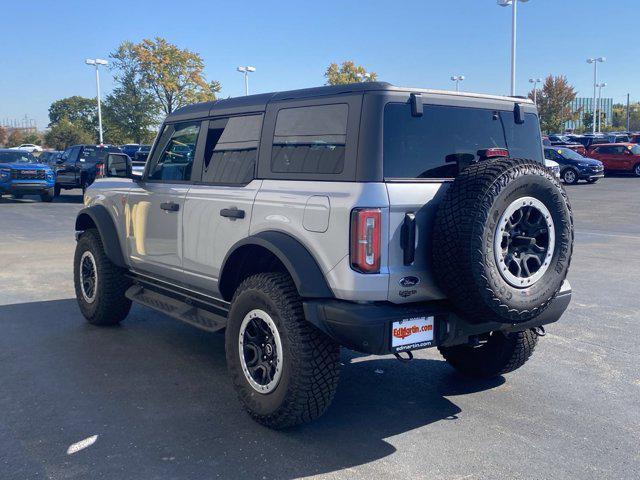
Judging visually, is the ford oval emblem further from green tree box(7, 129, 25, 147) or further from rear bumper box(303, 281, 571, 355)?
green tree box(7, 129, 25, 147)

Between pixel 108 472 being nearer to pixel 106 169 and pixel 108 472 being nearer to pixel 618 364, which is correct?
pixel 106 169

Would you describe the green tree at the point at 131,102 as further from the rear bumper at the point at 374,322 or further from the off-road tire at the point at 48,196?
the rear bumper at the point at 374,322

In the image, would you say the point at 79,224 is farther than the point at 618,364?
Yes

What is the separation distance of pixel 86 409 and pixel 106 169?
2559 mm

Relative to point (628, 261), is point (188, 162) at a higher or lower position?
higher

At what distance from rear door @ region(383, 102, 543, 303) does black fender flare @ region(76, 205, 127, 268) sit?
325cm

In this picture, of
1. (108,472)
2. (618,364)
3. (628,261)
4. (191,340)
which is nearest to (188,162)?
(191,340)

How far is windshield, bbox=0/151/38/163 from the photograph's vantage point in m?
21.4

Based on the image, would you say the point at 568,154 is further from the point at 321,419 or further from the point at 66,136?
the point at 66,136

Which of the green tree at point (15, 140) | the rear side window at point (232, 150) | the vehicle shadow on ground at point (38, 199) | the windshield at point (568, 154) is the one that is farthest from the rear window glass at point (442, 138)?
the green tree at point (15, 140)

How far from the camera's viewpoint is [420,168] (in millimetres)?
3920

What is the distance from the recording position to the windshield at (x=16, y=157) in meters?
21.4

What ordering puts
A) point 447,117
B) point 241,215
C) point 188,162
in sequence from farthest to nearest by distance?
point 188,162
point 241,215
point 447,117

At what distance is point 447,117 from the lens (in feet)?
13.6
